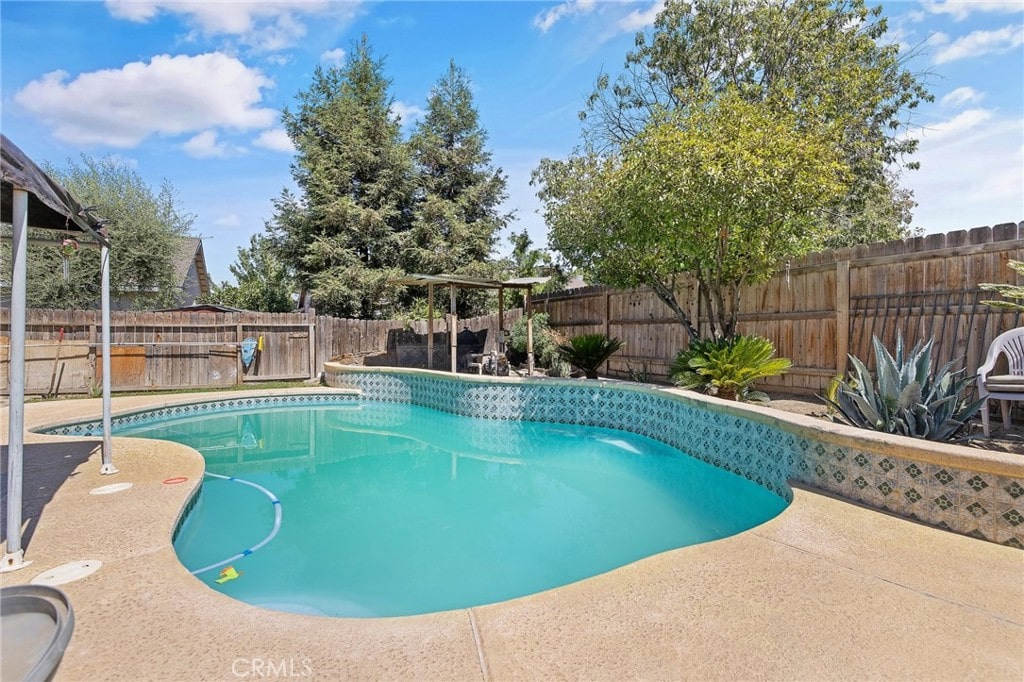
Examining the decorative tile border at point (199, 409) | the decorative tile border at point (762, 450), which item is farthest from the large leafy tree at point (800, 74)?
the decorative tile border at point (199, 409)

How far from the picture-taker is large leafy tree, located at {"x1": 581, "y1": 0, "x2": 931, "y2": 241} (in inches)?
496

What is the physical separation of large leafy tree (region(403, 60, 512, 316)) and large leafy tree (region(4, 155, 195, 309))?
312 inches

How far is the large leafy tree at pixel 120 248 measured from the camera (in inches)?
592

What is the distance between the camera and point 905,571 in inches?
98.0

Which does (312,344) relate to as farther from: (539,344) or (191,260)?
(191,260)

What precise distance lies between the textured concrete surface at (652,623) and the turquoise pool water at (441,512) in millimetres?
1120

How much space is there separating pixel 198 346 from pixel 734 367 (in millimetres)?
12103

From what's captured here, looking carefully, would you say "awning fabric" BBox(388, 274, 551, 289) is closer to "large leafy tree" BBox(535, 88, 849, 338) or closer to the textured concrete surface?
"large leafy tree" BBox(535, 88, 849, 338)

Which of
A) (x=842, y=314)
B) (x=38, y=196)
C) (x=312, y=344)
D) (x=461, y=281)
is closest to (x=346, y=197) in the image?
(x=312, y=344)

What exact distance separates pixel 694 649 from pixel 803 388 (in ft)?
21.0

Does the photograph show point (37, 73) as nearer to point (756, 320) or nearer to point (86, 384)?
point (86, 384)

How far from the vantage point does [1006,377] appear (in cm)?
429

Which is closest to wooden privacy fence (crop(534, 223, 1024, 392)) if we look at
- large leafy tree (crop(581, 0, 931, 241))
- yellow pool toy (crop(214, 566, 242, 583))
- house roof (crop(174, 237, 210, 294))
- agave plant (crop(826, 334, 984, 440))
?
agave plant (crop(826, 334, 984, 440))

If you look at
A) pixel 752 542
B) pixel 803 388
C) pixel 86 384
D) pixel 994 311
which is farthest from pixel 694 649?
pixel 86 384
